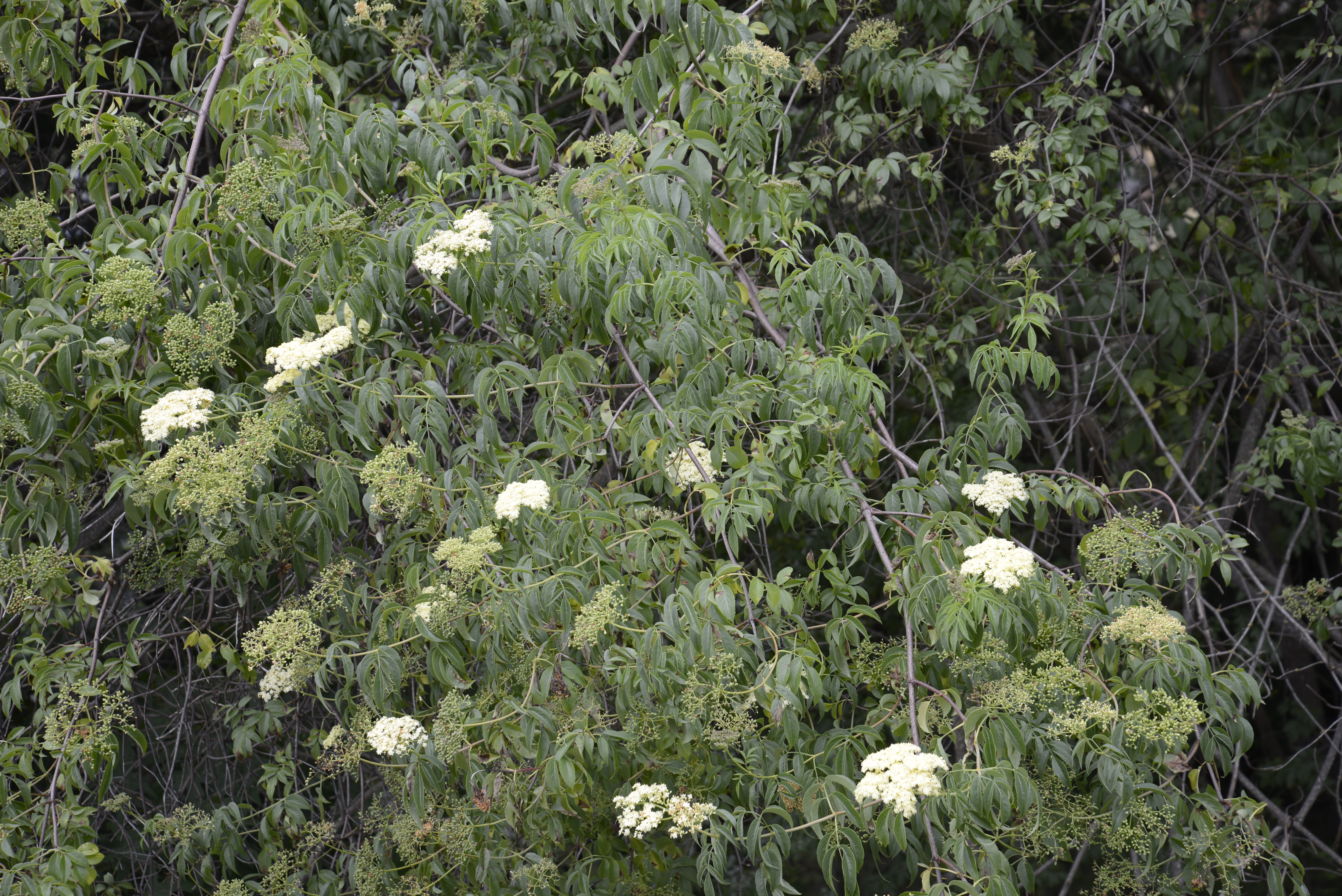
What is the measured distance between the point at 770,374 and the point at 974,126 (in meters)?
1.85

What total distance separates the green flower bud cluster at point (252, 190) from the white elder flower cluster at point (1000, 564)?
70.2 inches

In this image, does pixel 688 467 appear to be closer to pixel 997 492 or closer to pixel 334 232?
pixel 997 492

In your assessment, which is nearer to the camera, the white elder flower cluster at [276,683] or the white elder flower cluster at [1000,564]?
the white elder flower cluster at [1000,564]

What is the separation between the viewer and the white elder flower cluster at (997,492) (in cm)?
231

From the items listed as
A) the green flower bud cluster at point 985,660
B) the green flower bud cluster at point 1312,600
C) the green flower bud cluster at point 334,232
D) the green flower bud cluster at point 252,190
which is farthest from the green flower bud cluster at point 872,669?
the green flower bud cluster at point 1312,600

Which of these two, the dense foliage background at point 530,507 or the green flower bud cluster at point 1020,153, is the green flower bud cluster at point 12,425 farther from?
the green flower bud cluster at point 1020,153

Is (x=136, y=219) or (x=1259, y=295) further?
(x=1259, y=295)

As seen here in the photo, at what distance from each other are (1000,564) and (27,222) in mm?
2497

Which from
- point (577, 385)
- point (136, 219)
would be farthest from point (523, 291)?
point (136, 219)

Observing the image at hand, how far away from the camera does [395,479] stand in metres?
2.12

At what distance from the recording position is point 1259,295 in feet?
14.3

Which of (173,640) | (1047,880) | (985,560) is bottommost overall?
(1047,880)

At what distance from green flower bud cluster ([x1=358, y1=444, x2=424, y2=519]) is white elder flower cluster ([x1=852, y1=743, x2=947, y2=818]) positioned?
1.05 meters

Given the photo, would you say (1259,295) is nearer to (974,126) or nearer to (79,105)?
(974,126)
